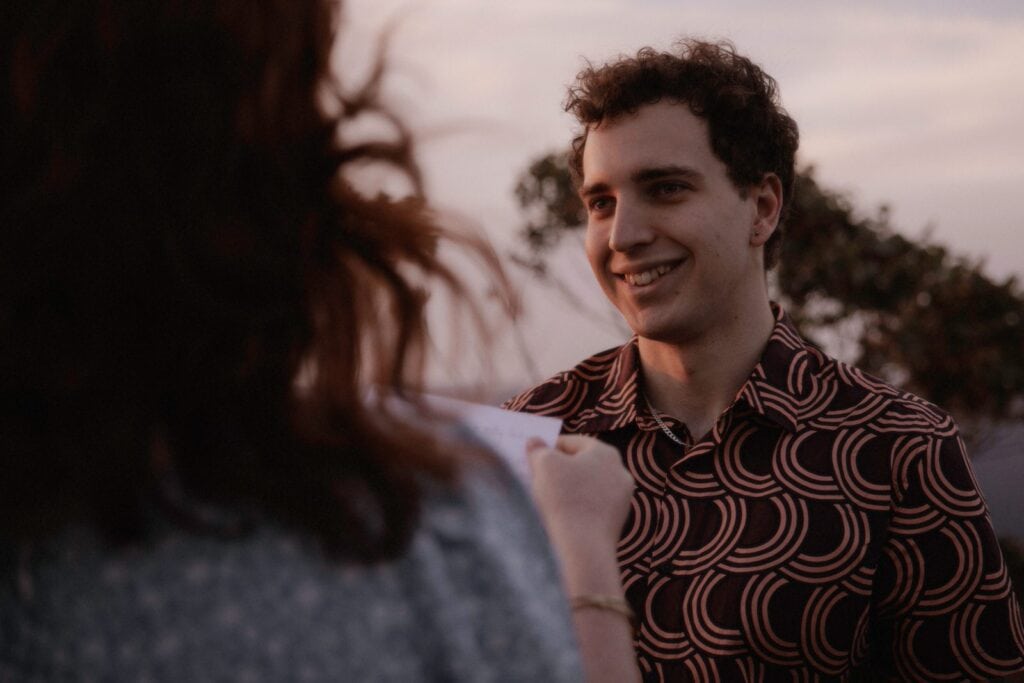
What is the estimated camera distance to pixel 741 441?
8.53 ft

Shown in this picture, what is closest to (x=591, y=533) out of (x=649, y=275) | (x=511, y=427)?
(x=511, y=427)

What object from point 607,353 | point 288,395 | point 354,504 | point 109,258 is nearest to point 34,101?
point 109,258

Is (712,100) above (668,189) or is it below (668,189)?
above

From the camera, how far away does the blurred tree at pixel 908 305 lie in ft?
24.9

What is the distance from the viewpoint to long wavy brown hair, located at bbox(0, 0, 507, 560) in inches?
36.9

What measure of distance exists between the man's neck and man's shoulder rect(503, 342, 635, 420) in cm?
15

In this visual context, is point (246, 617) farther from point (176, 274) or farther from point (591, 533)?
point (591, 533)

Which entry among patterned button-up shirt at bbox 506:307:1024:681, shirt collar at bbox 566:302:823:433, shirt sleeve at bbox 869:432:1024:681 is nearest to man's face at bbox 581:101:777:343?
shirt collar at bbox 566:302:823:433

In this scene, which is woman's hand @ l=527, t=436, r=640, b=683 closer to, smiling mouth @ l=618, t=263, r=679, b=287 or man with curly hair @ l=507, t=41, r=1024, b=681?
man with curly hair @ l=507, t=41, r=1024, b=681

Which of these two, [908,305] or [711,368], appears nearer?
[711,368]

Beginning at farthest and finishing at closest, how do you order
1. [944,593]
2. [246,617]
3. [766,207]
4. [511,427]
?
[766,207] → [944,593] → [511,427] → [246,617]

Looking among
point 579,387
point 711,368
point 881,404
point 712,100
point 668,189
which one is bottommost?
point 579,387

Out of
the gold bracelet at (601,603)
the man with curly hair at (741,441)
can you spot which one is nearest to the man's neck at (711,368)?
the man with curly hair at (741,441)

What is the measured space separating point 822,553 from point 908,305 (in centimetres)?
583
